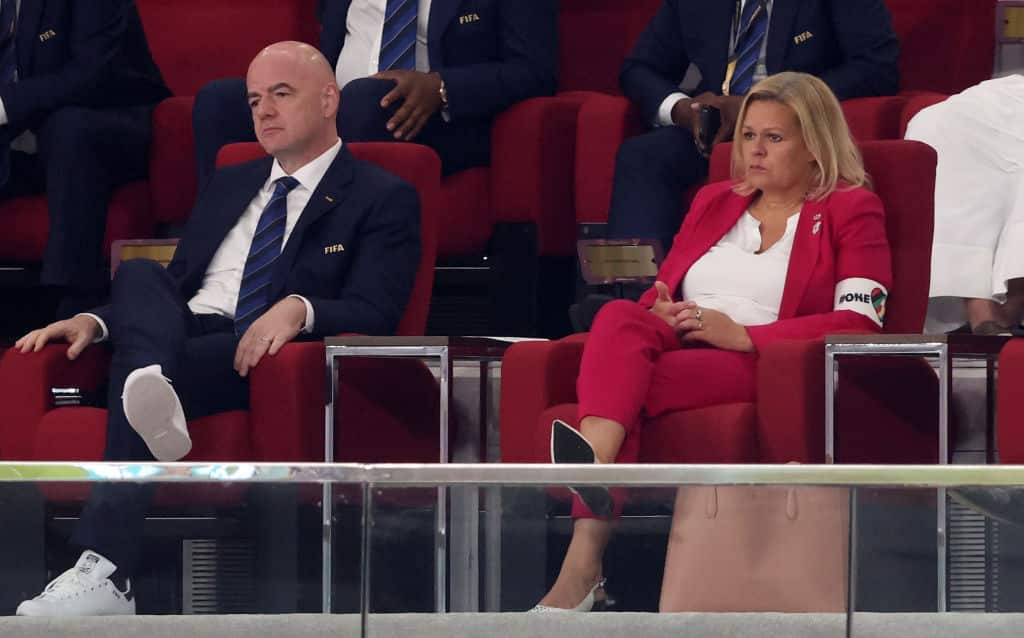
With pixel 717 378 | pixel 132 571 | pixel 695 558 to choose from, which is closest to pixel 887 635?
pixel 695 558

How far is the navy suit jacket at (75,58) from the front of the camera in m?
2.94

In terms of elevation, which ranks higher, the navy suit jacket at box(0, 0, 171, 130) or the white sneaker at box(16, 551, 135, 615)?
the navy suit jacket at box(0, 0, 171, 130)

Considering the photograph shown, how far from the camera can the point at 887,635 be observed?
135 cm

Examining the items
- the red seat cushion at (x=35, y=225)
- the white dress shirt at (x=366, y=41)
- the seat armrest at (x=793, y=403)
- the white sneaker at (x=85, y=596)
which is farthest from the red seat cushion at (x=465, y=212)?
the white sneaker at (x=85, y=596)

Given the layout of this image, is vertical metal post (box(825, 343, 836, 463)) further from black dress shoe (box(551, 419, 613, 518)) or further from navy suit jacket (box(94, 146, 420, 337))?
navy suit jacket (box(94, 146, 420, 337))

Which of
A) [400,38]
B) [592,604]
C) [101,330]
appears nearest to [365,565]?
[592,604]

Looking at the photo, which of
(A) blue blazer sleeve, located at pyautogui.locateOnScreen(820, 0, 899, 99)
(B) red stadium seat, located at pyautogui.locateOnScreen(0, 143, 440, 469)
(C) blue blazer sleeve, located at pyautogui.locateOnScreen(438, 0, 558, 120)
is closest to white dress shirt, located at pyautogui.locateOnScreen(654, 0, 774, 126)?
(A) blue blazer sleeve, located at pyautogui.locateOnScreen(820, 0, 899, 99)

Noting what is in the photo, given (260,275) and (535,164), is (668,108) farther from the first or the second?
(260,275)

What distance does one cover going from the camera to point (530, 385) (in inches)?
86.4

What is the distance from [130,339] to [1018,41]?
66.5 inches

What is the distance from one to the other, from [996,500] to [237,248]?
1482mm

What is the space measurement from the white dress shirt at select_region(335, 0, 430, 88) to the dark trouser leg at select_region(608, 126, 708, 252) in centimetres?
45

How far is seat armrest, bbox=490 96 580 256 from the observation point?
112 inches

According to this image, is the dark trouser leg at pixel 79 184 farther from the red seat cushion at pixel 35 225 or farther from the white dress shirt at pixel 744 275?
the white dress shirt at pixel 744 275
